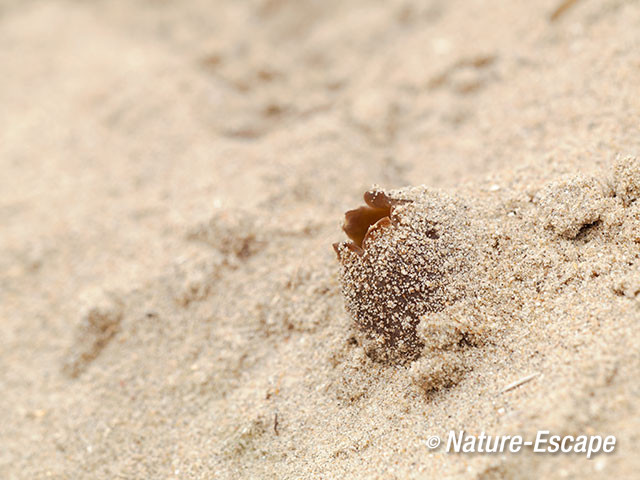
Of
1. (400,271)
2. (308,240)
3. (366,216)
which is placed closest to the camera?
(400,271)

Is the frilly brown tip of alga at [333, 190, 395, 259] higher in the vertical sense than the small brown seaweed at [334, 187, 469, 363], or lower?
higher

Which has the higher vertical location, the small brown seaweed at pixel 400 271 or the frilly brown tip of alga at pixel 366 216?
the frilly brown tip of alga at pixel 366 216

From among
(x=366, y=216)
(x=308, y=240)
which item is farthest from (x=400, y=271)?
(x=308, y=240)

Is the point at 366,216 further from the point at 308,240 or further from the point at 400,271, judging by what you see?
the point at 308,240

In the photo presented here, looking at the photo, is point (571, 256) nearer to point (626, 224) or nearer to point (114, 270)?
point (626, 224)

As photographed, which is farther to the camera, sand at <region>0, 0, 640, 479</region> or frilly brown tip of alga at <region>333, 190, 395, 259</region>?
frilly brown tip of alga at <region>333, 190, 395, 259</region>

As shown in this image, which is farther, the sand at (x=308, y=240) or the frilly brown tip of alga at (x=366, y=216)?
the frilly brown tip of alga at (x=366, y=216)
